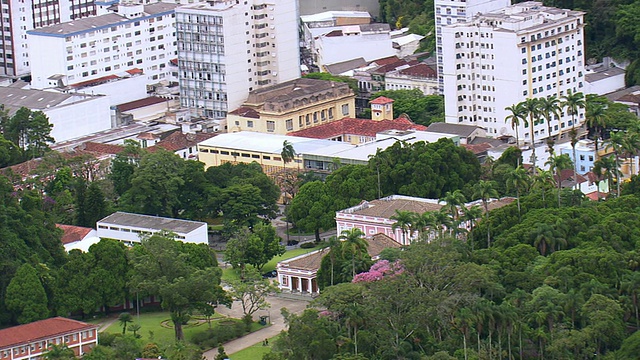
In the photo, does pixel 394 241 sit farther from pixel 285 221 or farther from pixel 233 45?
pixel 233 45

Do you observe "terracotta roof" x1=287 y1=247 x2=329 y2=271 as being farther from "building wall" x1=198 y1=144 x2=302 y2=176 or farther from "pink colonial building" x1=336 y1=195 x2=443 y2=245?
"building wall" x1=198 y1=144 x2=302 y2=176

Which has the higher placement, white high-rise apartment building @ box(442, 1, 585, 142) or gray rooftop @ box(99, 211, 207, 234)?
white high-rise apartment building @ box(442, 1, 585, 142)

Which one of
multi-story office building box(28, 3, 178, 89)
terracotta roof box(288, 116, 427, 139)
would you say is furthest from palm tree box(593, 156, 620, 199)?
multi-story office building box(28, 3, 178, 89)

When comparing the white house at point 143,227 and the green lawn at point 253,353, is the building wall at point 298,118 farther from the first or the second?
the green lawn at point 253,353

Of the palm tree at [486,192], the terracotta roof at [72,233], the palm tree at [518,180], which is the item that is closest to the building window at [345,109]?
the terracotta roof at [72,233]

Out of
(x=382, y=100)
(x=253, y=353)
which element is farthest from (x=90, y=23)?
(x=253, y=353)

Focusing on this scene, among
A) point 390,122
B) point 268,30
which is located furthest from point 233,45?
point 390,122
